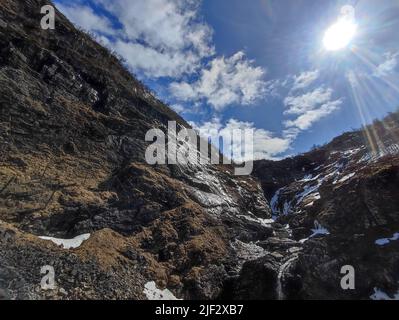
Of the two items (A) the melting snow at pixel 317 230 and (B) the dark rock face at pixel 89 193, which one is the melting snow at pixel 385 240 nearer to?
(A) the melting snow at pixel 317 230

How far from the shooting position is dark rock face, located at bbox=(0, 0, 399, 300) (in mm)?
24469

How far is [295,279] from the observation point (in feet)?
100

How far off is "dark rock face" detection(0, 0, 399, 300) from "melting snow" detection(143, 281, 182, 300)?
0.29 meters

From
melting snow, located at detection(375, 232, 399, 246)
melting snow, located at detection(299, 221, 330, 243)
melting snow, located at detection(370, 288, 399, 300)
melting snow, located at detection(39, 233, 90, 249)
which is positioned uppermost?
melting snow, located at detection(299, 221, 330, 243)

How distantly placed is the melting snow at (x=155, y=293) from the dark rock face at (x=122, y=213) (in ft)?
0.94

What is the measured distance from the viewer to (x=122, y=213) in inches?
1262

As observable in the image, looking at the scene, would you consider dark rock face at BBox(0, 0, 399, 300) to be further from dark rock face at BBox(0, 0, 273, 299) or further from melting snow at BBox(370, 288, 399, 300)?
melting snow at BBox(370, 288, 399, 300)

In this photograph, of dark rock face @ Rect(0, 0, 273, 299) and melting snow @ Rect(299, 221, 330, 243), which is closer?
dark rock face @ Rect(0, 0, 273, 299)

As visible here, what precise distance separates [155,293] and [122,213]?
966 centimetres

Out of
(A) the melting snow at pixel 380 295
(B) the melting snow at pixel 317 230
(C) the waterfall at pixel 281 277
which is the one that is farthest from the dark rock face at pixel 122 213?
(A) the melting snow at pixel 380 295

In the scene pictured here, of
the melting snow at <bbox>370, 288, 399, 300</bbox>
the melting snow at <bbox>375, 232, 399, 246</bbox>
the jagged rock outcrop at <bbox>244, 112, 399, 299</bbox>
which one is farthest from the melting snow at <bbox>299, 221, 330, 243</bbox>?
the melting snow at <bbox>370, 288, 399, 300</bbox>

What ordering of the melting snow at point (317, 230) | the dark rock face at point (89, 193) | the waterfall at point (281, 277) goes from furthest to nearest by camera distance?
the melting snow at point (317, 230) → the waterfall at point (281, 277) → the dark rock face at point (89, 193)

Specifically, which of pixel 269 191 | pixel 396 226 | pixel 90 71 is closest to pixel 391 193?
pixel 396 226

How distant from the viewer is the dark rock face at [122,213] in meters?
24.5
